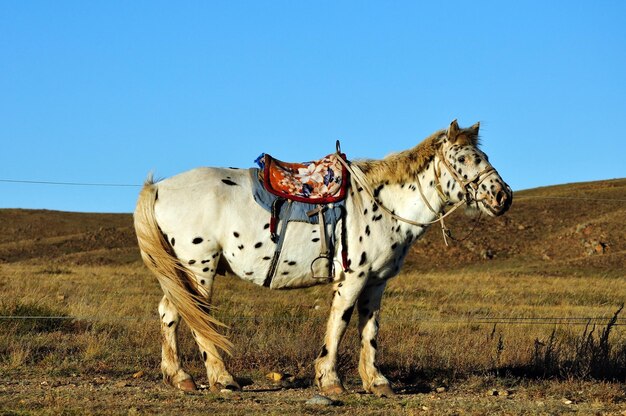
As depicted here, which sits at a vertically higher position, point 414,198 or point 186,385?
point 414,198

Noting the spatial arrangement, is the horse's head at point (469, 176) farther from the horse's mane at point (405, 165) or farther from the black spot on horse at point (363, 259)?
the black spot on horse at point (363, 259)

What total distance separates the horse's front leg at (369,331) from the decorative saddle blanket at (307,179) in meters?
0.97

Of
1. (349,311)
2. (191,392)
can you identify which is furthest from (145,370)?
(349,311)

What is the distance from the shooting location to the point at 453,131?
8578 millimetres

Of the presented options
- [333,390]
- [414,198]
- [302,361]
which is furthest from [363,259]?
[302,361]

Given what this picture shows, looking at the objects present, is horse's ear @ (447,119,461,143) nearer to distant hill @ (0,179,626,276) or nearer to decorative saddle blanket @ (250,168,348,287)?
decorative saddle blanket @ (250,168,348,287)

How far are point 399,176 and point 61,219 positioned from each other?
79.5 meters

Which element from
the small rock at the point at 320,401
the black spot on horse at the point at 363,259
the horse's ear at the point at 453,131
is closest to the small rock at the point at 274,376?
the small rock at the point at 320,401

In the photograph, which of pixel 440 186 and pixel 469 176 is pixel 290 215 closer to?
pixel 440 186

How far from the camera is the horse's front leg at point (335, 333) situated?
827 centimetres

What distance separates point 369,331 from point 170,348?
1.94 meters

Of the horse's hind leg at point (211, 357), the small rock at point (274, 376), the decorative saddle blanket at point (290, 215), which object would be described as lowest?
the small rock at point (274, 376)

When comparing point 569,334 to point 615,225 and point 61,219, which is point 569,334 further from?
point 61,219

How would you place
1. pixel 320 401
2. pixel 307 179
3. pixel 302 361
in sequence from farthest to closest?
pixel 302 361
pixel 307 179
pixel 320 401
